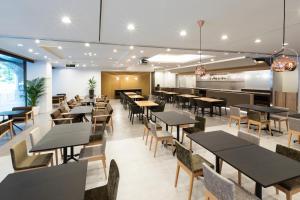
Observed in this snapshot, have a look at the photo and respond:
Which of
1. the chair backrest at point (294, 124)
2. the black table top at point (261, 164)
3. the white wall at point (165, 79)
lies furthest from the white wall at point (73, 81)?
the black table top at point (261, 164)

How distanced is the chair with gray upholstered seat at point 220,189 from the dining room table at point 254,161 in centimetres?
21

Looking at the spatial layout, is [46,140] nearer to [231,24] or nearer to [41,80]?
[231,24]

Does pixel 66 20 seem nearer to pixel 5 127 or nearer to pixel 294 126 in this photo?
pixel 5 127

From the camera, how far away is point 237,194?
1812 millimetres

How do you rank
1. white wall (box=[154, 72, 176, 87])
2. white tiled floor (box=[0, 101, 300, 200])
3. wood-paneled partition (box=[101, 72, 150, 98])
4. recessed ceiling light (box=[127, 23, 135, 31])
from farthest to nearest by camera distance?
white wall (box=[154, 72, 176, 87]) < wood-paneled partition (box=[101, 72, 150, 98]) < recessed ceiling light (box=[127, 23, 135, 31]) < white tiled floor (box=[0, 101, 300, 200])

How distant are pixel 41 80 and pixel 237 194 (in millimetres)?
10073

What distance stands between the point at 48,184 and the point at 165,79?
18548 millimetres

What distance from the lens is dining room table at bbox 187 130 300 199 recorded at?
5.31 feet

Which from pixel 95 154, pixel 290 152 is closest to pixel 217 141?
pixel 290 152

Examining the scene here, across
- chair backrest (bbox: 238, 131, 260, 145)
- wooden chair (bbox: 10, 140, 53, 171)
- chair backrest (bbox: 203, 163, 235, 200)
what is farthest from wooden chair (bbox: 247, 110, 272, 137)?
wooden chair (bbox: 10, 140, 53, 171)

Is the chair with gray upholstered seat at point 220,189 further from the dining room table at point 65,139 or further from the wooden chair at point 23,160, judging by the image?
the wooden chair at point 23,160

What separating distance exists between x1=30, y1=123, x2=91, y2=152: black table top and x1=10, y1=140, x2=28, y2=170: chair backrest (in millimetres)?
249

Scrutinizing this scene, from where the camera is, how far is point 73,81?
1413 cm

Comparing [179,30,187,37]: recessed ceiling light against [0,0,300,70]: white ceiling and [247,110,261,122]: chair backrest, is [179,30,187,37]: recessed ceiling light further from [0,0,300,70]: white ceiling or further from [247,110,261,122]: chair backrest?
[247,110,261,122]: chair backrest
